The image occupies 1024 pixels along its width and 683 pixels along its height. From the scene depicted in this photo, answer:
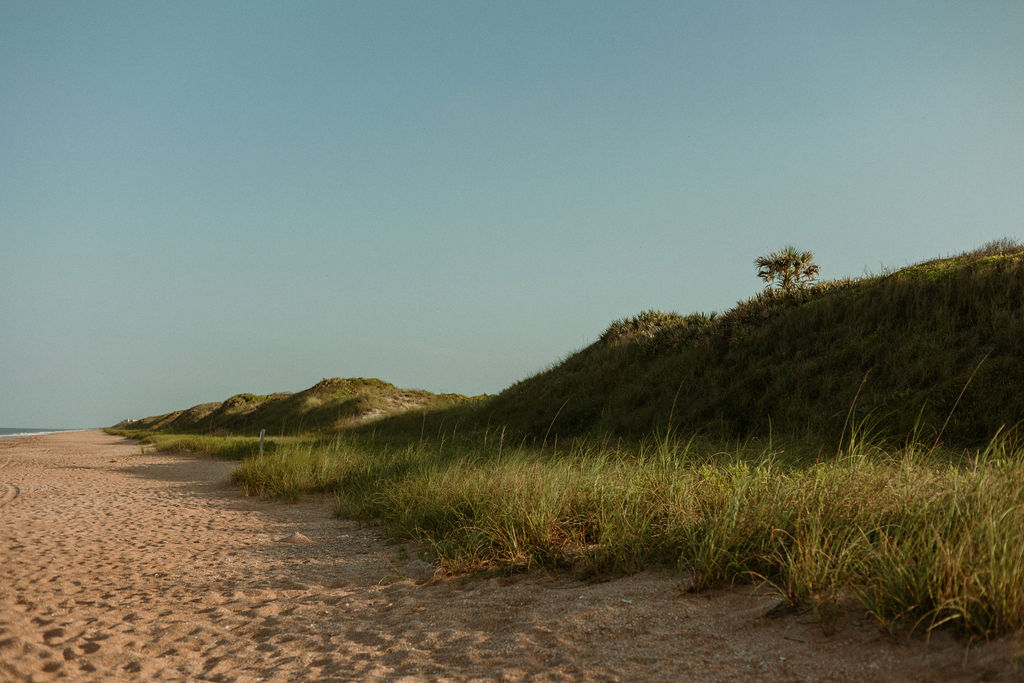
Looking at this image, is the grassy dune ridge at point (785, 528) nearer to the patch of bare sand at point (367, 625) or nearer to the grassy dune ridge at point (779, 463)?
the grassy dune ridge at point (779, 463)

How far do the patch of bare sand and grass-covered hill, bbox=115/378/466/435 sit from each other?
2050cm

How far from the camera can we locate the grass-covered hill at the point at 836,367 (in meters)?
10.4

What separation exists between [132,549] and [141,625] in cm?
295

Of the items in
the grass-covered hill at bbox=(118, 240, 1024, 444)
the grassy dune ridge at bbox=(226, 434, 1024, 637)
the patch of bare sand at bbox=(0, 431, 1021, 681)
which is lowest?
the patch of bare sand at bbox=(0, 431, 1021, 681)

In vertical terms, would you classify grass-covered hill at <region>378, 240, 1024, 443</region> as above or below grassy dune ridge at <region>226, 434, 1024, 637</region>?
above

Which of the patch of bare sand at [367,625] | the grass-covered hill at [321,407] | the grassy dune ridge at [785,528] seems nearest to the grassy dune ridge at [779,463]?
the grassy dune ridge at [785,528]

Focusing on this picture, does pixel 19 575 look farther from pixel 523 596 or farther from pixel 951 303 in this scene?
pixel 951 303

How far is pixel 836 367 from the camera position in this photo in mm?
13273

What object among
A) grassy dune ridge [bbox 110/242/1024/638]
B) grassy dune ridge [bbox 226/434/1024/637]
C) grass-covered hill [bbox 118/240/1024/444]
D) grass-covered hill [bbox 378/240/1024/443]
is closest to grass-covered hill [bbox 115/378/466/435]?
grass-covered hill [bbox 118/240/1024/444]

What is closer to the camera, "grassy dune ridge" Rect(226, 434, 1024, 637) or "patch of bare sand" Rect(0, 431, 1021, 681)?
"grassy dune ridge" Rect(226, 434, 1024, 637)

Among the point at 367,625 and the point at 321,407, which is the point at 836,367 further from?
the point at 321,407

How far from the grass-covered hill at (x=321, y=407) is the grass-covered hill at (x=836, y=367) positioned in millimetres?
11242

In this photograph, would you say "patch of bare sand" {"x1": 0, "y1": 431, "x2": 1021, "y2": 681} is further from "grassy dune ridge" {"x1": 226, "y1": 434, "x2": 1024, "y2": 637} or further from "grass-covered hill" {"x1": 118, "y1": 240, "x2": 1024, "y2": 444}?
"grass-covered hill" {"x1": 118, "y1": 240, "x2": 1024, "y2": 444}

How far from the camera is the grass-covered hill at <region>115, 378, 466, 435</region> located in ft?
113
